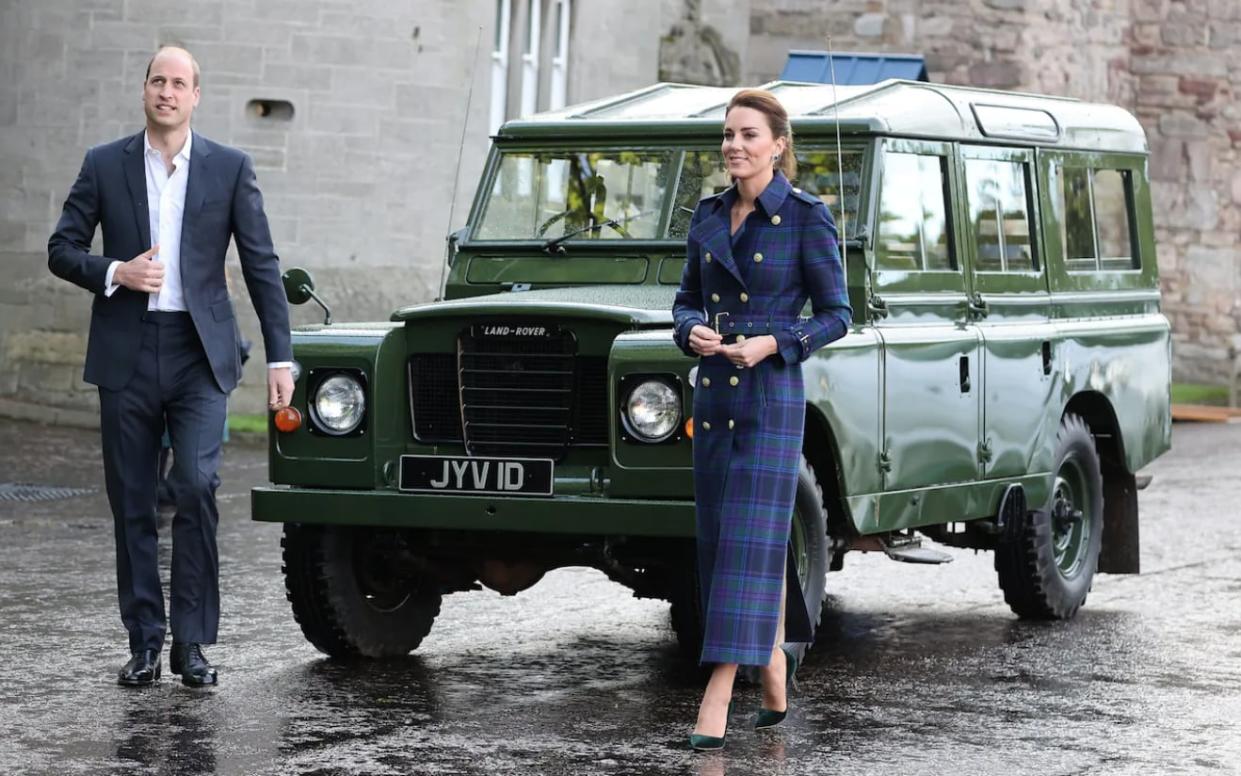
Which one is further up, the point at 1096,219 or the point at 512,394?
the point at 1096,219

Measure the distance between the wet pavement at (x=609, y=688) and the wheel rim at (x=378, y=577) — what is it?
231 mm

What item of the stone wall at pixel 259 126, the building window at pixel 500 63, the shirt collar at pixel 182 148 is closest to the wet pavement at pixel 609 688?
the shirt collar at pixel 182 148

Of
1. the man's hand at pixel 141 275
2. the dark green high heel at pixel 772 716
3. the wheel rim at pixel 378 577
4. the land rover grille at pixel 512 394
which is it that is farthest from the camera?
the wheel rim at pixel 378 577

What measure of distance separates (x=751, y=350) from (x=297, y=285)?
2438 millimetres

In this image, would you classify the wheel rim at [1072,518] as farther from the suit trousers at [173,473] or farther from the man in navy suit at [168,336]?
the suit trousers at [173,473]

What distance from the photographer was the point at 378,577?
8.83 meters

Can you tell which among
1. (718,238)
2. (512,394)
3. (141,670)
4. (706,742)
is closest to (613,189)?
(512,394)

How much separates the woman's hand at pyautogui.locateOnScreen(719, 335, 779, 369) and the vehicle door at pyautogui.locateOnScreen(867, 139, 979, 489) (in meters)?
1.94

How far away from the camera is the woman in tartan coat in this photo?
7027 millimetres

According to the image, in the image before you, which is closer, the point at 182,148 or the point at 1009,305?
the point at 182,148

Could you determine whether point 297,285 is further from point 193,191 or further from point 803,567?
point 803,567

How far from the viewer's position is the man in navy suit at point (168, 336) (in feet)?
25.6

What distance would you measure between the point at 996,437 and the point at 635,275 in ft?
5.15

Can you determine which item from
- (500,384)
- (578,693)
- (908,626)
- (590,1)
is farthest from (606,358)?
(590,1)
